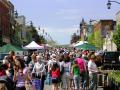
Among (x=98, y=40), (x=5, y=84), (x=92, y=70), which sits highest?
(x=98, y=40)

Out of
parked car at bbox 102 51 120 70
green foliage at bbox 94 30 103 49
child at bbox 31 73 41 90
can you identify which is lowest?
child at bbox 31 73 41 90

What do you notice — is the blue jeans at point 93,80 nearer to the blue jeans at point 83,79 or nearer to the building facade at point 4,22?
the blue jeans at point 83,79

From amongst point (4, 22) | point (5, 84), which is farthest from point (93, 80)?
point (4, 22)

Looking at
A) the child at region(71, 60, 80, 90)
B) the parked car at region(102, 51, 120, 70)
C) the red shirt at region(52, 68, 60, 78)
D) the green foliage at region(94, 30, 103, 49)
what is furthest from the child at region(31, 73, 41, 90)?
the green foliage at region(94, 30, 103, 49)

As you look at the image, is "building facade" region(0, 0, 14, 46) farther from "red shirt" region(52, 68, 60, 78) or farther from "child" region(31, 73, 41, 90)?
"child" region(31, 73, 41, 90)

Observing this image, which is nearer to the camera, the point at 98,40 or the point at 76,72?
the point at 76,72

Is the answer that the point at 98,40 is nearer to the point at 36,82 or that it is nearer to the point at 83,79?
the point at 83,79

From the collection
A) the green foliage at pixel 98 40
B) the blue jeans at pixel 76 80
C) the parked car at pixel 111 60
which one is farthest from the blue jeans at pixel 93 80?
the green foliage at pixel 98 40

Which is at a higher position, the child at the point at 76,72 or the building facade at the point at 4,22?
the building facade at the point at 4,22

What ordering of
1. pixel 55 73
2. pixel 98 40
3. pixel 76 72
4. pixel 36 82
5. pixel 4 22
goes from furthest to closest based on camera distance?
1. pixel 98 40
2. pixel 4 22
3. pixel 76 72
4. pixel 55 73
5. pixel 36 82

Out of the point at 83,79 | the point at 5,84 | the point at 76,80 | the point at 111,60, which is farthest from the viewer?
the point at 111,60

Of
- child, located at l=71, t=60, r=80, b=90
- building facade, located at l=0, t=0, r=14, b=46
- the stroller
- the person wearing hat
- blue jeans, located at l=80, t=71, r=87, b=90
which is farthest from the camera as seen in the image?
building facade, located at l=0, t=0, r=14, b=46

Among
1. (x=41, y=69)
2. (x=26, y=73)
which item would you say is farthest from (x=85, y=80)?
(x=26, y=73)

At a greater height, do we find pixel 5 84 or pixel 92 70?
pixel 92 70
